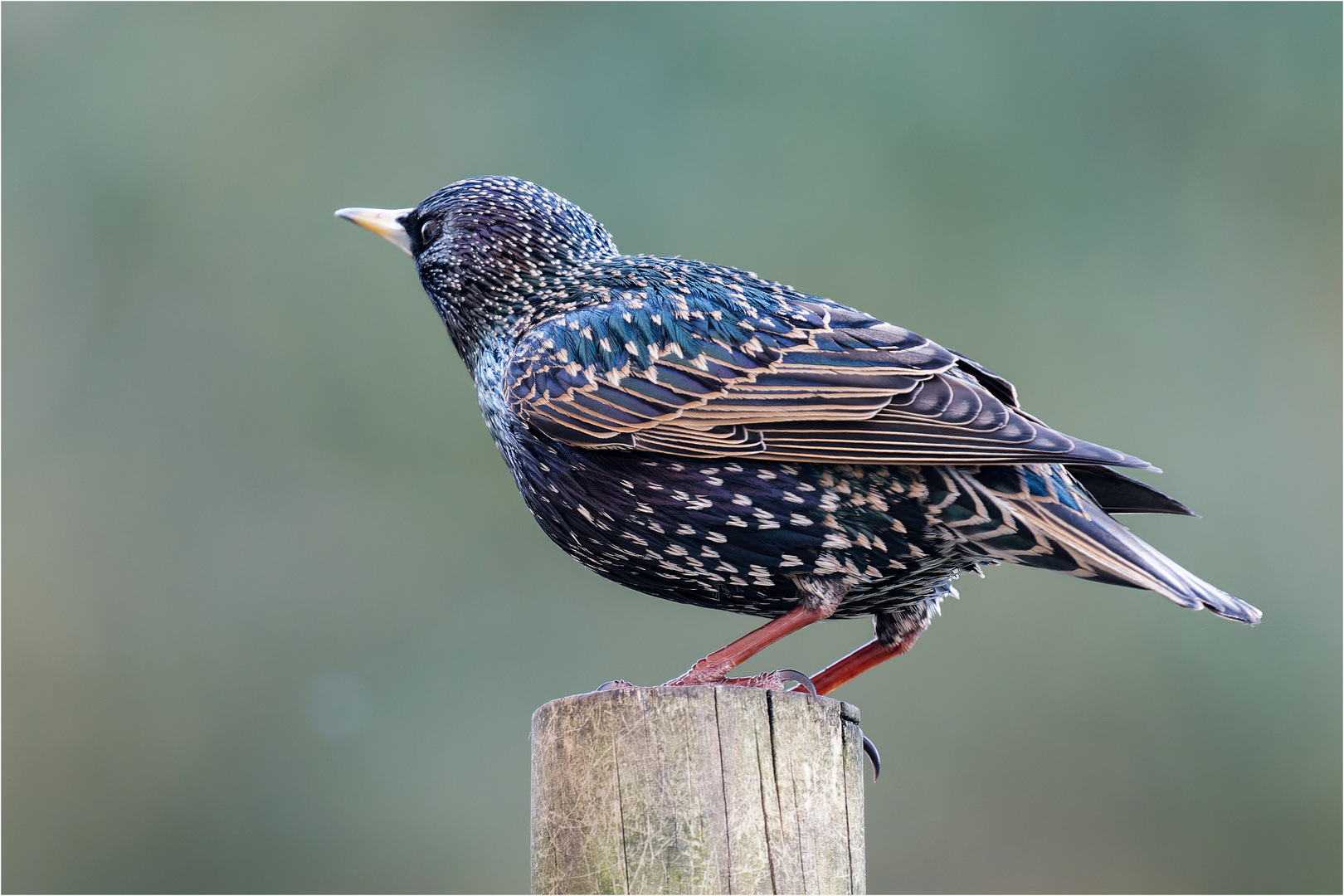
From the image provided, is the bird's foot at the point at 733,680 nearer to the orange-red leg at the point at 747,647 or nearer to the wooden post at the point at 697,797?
the orange-red leg at the point at 747,647

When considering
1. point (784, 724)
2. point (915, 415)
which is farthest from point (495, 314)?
point (784, 724)

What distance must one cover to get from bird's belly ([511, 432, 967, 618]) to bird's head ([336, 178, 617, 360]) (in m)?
0.67

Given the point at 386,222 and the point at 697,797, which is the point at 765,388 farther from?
the point at 386,222

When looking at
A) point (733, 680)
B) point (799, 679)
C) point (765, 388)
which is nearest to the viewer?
point (733, 680)

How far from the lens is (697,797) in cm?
252

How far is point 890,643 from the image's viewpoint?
3578 mm

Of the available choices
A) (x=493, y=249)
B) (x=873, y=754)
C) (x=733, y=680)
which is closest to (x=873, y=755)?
(x=873, y=754)

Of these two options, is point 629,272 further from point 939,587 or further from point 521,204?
point 939,587

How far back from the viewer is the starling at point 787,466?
9.78 feet

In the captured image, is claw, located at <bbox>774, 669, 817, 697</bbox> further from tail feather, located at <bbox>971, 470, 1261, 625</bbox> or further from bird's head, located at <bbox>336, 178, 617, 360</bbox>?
bird's head, located at <bbox>336, 178, 617, 360</bbox>

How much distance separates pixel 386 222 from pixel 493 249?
574mm

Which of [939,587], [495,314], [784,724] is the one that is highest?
[495,314]

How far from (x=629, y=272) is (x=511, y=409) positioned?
0.60 m

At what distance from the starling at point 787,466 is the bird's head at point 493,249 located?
33 centimetres
